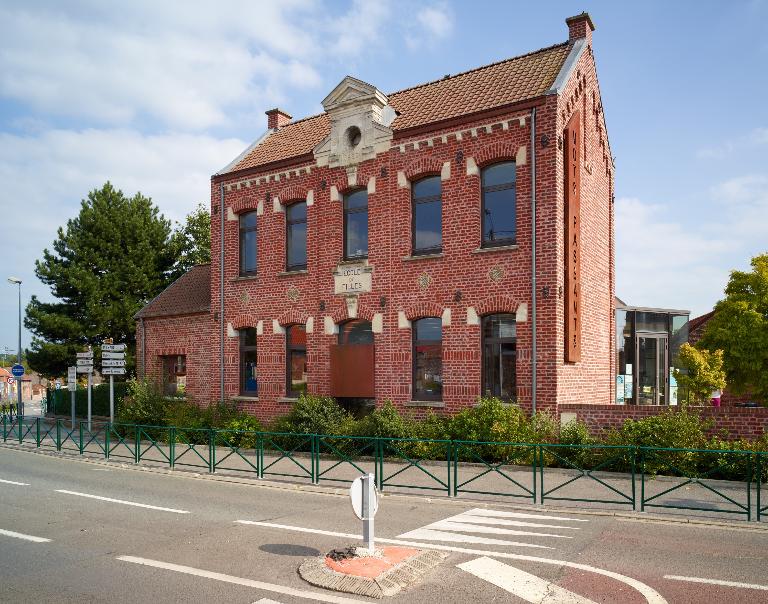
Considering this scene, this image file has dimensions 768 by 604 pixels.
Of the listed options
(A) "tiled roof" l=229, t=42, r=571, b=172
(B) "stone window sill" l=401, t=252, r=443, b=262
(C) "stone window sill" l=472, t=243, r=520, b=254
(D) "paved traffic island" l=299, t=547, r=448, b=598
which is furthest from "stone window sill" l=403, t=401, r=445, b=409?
(D) "paved traffic island" l=299, t=547, r=448, b=598

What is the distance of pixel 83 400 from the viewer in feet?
107

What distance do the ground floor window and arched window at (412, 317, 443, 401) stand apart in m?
10.1

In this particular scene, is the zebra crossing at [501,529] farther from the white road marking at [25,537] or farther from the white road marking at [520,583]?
the white road marking at [25,537]

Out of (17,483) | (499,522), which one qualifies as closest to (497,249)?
(499,522)

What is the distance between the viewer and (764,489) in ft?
37.9

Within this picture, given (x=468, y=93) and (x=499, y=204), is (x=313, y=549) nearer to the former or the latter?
(x=499, y=204)

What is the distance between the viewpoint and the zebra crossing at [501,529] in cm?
876

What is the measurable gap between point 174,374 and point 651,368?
17.3 meters

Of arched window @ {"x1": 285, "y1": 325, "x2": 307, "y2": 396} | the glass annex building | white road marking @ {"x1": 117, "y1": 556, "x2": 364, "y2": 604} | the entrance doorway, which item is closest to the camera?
white road marking @ {"x1": 117, "y1": 556, "x2": 364, "y2": 604}

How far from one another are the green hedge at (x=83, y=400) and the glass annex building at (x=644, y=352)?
1998 centimetres

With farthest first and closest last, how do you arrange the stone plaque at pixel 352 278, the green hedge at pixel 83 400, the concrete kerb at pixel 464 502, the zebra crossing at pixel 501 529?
the green hedge at pixel 83 400, the stone plaque at pixel 352 278, the concrete kerb at pixel 464 502, the zebra crossing at pixel 501 529

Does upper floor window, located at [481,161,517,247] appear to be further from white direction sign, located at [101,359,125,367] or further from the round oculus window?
white direction sign, located at [101,359,125,367]

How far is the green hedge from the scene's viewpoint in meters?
29.3

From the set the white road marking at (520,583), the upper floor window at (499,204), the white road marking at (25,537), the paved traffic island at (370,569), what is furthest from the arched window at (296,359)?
the white road marking at (520,583)
